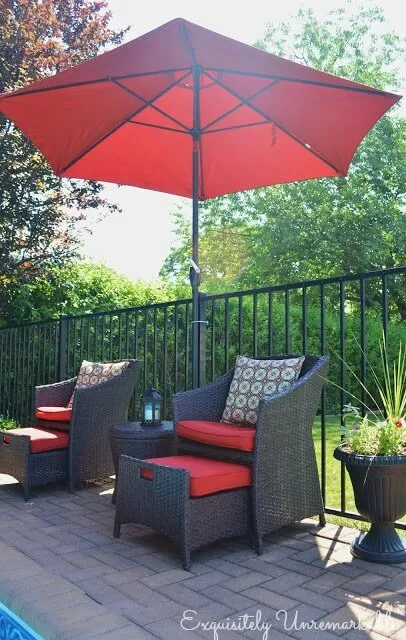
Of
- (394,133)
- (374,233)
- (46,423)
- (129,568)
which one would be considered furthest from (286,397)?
(394,133)

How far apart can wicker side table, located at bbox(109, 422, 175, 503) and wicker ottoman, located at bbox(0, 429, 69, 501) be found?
2.40ft

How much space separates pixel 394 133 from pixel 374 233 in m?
3.25

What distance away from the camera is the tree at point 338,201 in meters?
14.9

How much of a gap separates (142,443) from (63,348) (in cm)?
250

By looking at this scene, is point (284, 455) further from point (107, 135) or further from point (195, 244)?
point (107, 135)

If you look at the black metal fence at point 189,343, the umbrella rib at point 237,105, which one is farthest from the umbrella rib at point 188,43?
the black metal fence at point 189,343

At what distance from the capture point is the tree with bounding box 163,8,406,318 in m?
14.9

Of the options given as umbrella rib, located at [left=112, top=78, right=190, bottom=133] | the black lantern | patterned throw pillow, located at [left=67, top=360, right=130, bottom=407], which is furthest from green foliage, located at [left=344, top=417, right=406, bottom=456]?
umbrella rib, located at [left=112, top=78, right=190, bottom=133]

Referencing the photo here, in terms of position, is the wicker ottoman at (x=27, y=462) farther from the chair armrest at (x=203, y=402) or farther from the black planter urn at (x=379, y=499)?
the black planter urn at (x=379, y=499)

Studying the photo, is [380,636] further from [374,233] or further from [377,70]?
[377,70]

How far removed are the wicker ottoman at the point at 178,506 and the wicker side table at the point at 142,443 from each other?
0.40m

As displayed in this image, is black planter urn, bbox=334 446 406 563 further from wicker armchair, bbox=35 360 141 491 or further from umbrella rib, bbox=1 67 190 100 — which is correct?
umbrella rib, bbox=1 67 190 100

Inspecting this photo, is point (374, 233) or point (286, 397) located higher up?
point (374, 233)

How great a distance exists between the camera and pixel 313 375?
9.73ft
